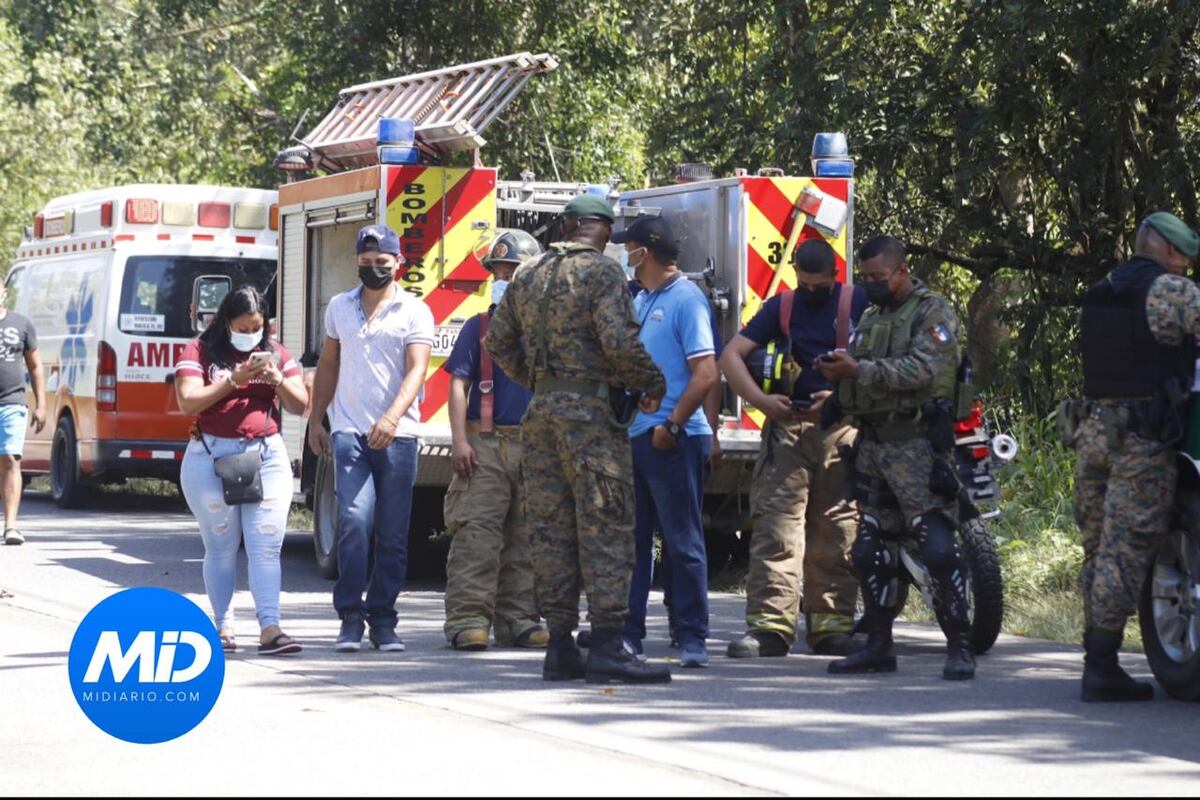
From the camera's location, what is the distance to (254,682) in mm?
8078

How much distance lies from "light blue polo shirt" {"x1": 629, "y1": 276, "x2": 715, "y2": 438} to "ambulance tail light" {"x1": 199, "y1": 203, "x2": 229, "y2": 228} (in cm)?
931

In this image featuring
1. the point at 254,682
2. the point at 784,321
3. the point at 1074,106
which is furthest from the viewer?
the point at 1074,106

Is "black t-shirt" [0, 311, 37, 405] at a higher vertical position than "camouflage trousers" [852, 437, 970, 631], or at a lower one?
higher

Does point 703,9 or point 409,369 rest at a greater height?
point 703,9

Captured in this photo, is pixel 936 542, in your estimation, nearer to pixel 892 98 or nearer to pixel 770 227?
pixel 770 227

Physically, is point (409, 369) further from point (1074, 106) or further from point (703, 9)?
point (703, 9)

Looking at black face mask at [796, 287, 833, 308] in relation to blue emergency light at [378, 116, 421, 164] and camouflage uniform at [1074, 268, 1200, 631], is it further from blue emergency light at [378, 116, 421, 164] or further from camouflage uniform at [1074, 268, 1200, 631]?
blue emergency light at [378, 116, 421, 164]

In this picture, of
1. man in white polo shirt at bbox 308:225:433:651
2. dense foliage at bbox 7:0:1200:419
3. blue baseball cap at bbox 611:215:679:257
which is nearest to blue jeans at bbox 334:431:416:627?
man in white polo shirt at bbox 308:225:433:651

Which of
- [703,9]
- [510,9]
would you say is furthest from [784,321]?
[510,9]

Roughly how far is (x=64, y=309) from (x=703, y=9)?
651cm

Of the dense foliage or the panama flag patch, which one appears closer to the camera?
the panama flag patch

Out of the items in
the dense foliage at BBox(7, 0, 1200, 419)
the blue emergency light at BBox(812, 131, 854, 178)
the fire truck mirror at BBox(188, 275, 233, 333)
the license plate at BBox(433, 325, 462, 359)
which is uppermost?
the dense foliage at BBox(7, 0, 1200, 419)

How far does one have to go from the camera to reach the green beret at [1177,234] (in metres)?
7.62

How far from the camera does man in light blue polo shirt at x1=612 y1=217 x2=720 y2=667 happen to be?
8.47 metres
